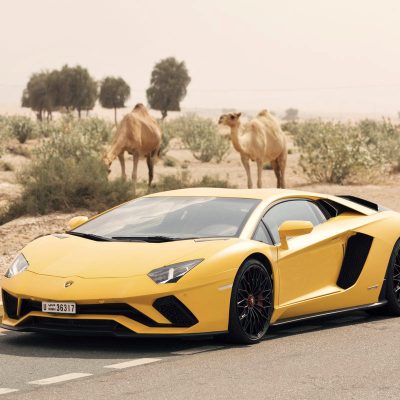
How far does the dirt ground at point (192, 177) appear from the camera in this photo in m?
20.6

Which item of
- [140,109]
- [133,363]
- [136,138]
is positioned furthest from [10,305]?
[140,109]

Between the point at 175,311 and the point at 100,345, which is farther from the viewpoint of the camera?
the point at 100,345

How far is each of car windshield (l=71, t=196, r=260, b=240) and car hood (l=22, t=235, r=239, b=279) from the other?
0.89 ft

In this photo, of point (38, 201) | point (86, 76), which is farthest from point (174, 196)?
point (86, 76)

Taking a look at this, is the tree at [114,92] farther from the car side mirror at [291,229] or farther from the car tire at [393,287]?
the car side mirror at [291,229]

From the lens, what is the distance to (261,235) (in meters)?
9.90

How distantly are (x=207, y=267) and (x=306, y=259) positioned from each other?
54.8 inches

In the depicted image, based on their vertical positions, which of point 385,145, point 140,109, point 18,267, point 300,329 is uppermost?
point 140,109

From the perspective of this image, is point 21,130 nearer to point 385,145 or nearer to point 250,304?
point 385,145

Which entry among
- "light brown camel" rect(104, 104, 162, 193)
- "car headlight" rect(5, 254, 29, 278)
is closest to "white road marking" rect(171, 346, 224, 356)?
"car headlight" rect(5, 254, 29, 278)

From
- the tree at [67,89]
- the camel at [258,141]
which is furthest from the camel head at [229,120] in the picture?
the tree at [67,89]

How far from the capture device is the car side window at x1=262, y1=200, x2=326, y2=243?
10151mm

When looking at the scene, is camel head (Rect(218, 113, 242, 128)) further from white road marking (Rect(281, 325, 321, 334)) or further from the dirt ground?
white road marking (Rect(281, 325, 321, 334))

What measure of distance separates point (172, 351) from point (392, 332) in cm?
230
